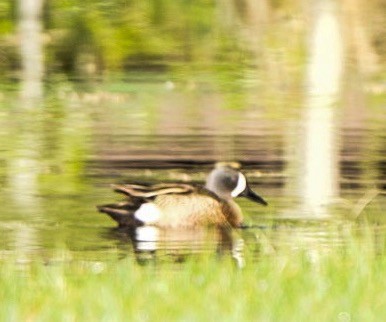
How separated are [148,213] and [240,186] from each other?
0.94 m

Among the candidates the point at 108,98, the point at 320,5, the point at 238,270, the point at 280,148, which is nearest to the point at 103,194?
the point at 320,5

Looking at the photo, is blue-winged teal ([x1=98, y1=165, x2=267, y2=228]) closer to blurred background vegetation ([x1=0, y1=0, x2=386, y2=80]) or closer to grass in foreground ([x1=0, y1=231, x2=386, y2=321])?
blurred background vegetation ([x1=0, y1=0, x2=386, y2=80])

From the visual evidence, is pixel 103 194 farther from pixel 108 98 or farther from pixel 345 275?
pixel 108 98

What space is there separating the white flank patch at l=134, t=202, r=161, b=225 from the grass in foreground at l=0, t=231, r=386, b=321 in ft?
11.9

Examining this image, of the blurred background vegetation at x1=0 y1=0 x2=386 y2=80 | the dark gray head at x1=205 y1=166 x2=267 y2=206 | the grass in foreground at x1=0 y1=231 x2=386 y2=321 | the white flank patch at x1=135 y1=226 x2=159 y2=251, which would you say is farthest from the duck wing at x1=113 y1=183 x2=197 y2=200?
the grass in foreground at x1=0 y1=231 x2=386 y2=321

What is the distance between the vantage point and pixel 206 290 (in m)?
5.73

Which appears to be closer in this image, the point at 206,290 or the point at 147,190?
the point at 206,290

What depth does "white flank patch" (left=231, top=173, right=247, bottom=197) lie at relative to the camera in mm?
10910

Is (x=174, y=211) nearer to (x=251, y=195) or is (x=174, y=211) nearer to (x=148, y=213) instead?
(x=148, y=213)

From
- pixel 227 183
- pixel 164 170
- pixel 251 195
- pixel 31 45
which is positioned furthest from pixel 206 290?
pixel 164 170

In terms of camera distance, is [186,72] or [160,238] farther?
[186,72]

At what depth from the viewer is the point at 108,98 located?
18.9 m

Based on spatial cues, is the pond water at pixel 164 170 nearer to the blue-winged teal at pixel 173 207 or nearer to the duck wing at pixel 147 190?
the blue-winged teal at pixel 173 207

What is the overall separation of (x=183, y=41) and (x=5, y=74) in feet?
5.69
